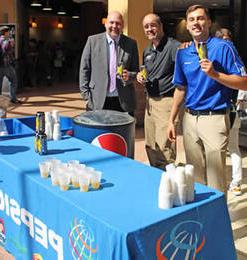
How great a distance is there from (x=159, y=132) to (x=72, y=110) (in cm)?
607

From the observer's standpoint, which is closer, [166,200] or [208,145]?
[166,200]

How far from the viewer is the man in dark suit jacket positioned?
175 inches

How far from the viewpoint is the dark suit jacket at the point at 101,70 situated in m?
4.46

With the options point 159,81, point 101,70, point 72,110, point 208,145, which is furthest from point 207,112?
point 72,110

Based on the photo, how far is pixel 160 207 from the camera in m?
2.28

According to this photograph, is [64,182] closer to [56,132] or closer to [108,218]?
[108,218]

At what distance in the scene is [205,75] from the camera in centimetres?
333

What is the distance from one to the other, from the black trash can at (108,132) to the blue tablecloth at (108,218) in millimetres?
539

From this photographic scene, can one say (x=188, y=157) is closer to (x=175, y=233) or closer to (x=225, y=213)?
(x=225, y=213)

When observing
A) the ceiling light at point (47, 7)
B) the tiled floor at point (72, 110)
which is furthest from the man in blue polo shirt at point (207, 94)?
the ceiling light at point (47, 7)

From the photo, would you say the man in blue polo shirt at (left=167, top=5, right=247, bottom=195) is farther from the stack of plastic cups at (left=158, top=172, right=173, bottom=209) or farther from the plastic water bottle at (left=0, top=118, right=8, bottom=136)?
the plastic water bottle at (left=0, top=118, right=8, bottom=136)

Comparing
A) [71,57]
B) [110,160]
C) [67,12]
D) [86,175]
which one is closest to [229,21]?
[110,160]

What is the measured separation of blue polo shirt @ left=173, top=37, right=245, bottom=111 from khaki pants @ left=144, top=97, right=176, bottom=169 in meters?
0.83

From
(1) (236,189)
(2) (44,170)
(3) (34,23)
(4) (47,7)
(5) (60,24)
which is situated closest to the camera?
(2) (44,170)
